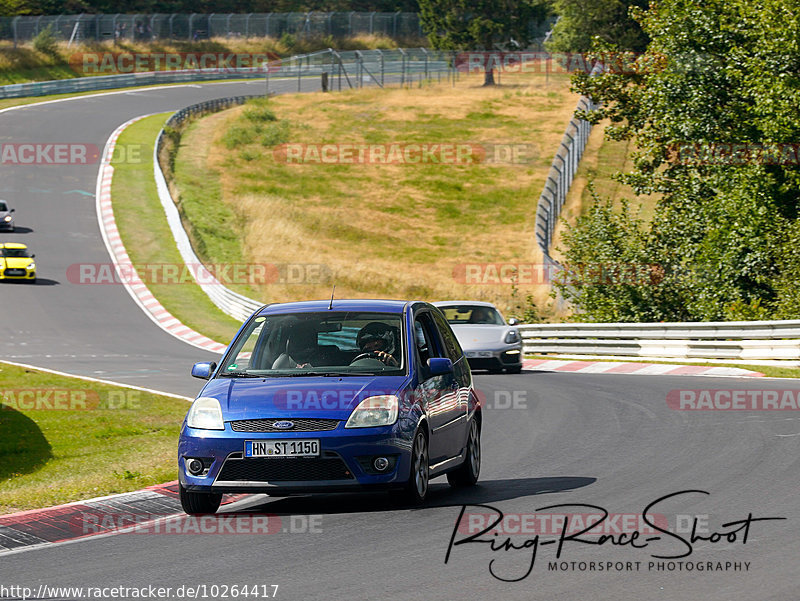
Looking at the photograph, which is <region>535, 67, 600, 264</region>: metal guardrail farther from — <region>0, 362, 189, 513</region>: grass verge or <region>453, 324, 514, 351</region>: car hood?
<region>0, 362, 189, 513</region>: grass verge

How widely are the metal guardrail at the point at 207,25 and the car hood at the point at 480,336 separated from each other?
64.0m

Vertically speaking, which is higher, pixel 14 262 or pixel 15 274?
pixel 14 262

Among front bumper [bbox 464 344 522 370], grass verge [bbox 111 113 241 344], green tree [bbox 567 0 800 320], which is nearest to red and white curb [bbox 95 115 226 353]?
grass verge [bbox 111 113 241 344]

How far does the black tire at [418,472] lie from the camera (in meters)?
8.67

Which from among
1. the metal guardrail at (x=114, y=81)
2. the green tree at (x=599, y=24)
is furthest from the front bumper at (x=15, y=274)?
the green tree at (x=599, y=24)

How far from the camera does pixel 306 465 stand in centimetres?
839

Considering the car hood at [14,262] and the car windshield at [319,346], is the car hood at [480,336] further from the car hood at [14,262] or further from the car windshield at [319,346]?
the car hood at [14,262]

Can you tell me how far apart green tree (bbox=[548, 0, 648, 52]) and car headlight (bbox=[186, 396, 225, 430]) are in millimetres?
70293

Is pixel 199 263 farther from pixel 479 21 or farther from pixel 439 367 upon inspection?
pixel 479 21

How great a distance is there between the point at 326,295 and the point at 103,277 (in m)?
7.33

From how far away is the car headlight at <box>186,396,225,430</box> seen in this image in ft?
28.2

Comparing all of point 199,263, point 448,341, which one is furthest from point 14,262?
point 448,341

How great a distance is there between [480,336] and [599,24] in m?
63.1

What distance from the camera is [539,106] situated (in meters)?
78.4
